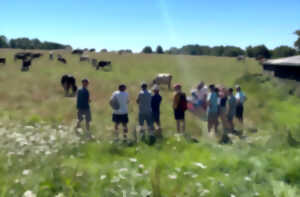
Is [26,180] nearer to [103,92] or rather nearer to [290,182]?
[290,182]

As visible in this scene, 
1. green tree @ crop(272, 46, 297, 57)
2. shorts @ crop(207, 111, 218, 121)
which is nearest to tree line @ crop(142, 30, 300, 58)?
green tree @ crop(272, 46, 297, 57)

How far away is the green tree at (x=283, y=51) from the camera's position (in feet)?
331

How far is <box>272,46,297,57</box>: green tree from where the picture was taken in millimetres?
100812

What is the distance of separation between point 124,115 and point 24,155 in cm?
364

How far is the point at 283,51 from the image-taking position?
102750mm

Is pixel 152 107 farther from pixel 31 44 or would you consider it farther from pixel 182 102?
pixel 31 44

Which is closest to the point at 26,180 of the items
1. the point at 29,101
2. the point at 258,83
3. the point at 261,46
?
the point at 29,101

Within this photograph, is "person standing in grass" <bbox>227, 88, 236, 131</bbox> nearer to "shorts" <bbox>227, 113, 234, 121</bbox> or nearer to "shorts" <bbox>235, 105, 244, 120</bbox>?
"shorts" <bbox>227, 113, 234, 121</bbox>

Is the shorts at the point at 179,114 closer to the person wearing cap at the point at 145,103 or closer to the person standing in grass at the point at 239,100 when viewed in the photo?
the person wearing cap at the point at 145,103

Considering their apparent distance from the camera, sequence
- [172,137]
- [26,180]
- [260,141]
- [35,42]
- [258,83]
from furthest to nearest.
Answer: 1. [35,42]
2. [258,83]
3. [260,141]
4. [172,137]
5. [26,180]

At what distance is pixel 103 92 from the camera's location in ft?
60.5

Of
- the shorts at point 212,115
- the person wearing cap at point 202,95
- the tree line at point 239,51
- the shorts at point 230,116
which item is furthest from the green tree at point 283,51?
the shorts at point 212,115

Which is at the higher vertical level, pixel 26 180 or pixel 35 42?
pixel 35 42

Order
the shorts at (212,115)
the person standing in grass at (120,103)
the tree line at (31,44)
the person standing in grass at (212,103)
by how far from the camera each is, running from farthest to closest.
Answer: the tree line at (31,44), the shorts at (212,115), the person standing in grass at (212,103), the person standing in grass at (120,103)
